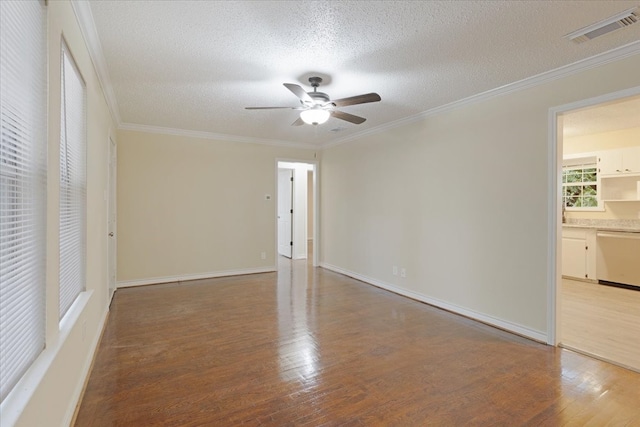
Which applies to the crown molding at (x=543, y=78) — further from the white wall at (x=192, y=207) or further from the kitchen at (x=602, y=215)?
the white wall at (x=192, y=207)

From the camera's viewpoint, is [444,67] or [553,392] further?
[444,67]

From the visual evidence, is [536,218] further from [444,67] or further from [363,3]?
[363,3]

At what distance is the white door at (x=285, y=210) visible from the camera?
7828 mm

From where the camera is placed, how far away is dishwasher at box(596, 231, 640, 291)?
16.0 ft

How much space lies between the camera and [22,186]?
4.46ft

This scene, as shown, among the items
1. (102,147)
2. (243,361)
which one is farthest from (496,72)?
(102,147)

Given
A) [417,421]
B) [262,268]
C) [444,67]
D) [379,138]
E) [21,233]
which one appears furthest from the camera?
[262,268]

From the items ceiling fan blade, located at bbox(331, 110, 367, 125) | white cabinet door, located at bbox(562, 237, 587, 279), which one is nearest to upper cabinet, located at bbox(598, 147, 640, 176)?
white cabinet door, located at bbox(562, 237, 587, 279)

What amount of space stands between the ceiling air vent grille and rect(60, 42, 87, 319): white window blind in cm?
339

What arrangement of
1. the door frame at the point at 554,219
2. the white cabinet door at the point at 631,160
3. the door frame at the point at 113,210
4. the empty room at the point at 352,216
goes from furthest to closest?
1. the white cabinet door at the point at 631,160
2. the door frame at the point at 113,210
3. the door frame at the point at 554,219
4. the empty room at the point at 352,216

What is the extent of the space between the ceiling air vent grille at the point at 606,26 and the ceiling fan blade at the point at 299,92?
203cm

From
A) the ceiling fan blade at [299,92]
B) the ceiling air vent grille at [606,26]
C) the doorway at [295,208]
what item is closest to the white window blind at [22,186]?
the ceiling fan blade at [299,92]

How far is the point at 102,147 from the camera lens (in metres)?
3.43

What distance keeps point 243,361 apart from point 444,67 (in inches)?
122
